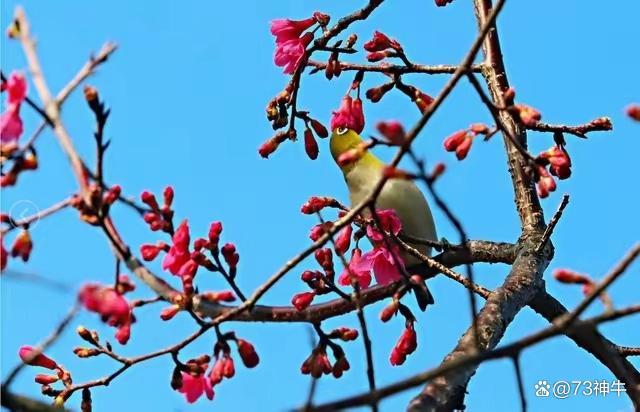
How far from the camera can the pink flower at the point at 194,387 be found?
278 centimetres

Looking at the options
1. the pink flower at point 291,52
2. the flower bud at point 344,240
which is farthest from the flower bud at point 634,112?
the pink flower at point 291,52

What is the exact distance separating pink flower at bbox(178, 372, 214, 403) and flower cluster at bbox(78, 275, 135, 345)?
379mm

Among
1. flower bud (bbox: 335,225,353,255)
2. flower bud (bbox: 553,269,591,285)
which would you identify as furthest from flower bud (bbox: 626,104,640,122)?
flower bud (bbox: 335,225,353,255)

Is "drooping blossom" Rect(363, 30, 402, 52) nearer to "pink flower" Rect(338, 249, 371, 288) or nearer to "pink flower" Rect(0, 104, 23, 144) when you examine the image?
"pink flower" Rect(338, 249, 371, 288)

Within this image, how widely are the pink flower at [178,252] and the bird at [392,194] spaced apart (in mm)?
1035

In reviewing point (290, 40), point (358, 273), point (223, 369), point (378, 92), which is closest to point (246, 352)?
point (223, 369)

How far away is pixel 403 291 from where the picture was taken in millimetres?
2902

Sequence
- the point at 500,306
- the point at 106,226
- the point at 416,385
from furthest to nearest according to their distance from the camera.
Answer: the point at 500,306
the point at 106,226
the point at 416,385

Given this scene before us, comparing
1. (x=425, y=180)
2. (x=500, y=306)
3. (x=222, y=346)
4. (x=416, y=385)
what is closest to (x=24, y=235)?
(x=222, y=346)

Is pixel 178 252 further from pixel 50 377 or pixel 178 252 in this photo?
pixel 50 377

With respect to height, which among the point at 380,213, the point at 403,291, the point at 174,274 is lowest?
the point at 174,274

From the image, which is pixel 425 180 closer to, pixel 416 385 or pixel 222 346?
pixel 416 385

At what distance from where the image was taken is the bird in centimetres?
363

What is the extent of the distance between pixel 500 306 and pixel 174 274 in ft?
3.63
